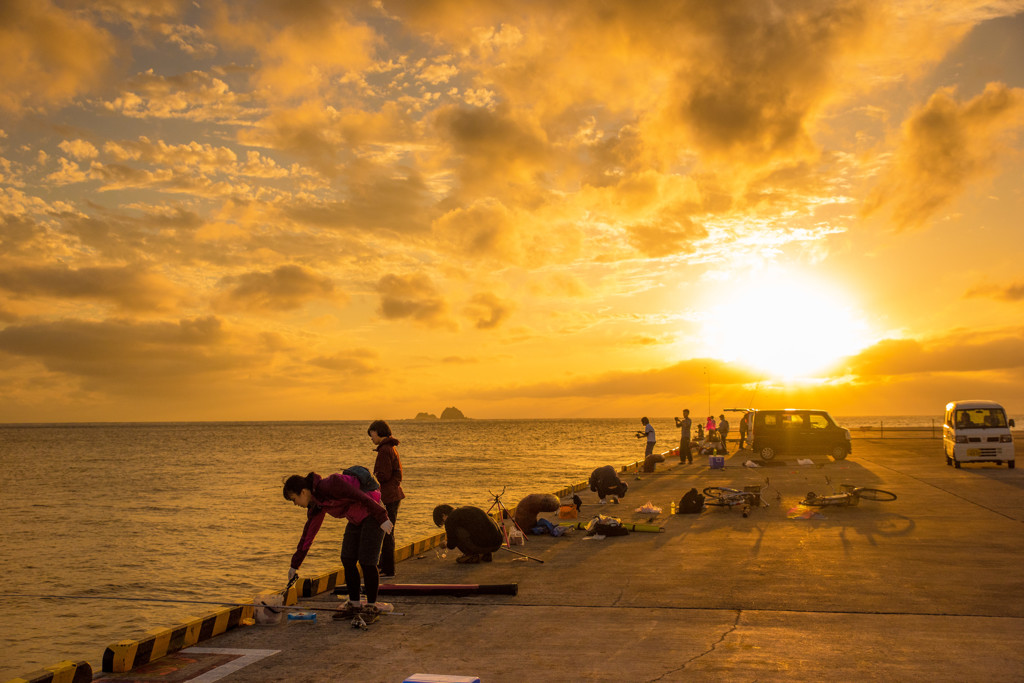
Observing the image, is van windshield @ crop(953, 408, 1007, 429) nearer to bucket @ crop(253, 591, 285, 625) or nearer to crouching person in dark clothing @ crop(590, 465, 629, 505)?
crouching person in dark clothing @ crop(590, 465, 629, 505)

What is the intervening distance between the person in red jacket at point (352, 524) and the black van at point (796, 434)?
86.2 feet

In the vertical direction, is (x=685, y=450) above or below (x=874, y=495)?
above

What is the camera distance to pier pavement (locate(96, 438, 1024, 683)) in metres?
6.27

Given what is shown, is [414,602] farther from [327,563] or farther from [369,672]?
[327,563]

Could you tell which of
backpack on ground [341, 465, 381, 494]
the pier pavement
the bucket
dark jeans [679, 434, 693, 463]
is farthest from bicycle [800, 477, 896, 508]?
dark jeans [679, 434, 693, 463]

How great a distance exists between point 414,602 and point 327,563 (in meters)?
11.5

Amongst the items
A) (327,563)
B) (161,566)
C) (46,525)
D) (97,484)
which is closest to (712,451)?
(327,563)

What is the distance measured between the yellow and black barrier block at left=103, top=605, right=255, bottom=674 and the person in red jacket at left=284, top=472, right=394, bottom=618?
0.76m

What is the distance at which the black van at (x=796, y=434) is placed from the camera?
3136 centimetres

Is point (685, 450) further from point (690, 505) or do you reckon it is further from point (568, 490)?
point (690, 505)

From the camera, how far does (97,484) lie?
47.8m

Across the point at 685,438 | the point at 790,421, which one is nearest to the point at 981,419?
the point at 790,421

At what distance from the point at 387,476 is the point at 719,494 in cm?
1032

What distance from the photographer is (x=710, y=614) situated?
317 inches
